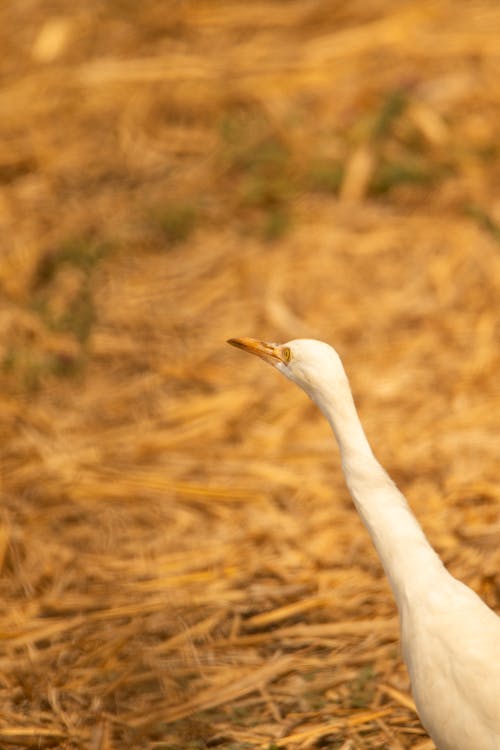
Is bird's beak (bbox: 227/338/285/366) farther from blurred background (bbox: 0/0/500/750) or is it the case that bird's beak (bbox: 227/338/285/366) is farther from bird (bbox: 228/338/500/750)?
blurred background (bbox: 0/0/500/750)

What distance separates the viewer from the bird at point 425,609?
2.54 m

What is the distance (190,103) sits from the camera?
7102 mm

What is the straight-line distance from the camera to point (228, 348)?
5352mm

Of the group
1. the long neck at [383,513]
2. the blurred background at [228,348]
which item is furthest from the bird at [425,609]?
the blurred background at [228,348]

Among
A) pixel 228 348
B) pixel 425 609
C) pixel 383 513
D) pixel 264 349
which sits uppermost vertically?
pixel 264 349

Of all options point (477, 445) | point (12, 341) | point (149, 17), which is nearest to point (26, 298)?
point (12, 341)

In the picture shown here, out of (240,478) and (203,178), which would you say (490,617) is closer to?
(240,478)

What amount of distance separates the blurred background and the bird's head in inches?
37.5

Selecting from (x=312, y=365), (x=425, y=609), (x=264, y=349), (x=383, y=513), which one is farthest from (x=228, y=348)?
(x=425, y=609)

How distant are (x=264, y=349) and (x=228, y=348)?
2.35m

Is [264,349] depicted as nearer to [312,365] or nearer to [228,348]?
[312,365]

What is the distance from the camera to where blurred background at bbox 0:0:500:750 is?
3588 millimetres

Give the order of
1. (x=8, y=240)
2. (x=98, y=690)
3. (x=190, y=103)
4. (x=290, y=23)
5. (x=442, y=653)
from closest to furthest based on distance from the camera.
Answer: (x=442, y=653)
(x=98, y=690)
(x=8, y=240)
(x=190, y=103)
(x=290, y=23)

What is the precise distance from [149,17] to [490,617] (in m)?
6.04
